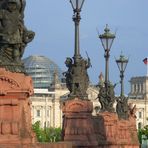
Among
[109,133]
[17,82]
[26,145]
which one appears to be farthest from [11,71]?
[109,133]

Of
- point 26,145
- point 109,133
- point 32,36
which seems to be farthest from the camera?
point 109,133

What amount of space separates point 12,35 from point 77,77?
9746 millimetres

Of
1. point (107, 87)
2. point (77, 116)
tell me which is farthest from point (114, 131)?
point (77, 116)

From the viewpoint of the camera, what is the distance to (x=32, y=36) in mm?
18078

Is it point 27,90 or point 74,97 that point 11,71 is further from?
point 74,97

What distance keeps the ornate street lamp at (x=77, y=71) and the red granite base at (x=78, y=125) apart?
84 cm

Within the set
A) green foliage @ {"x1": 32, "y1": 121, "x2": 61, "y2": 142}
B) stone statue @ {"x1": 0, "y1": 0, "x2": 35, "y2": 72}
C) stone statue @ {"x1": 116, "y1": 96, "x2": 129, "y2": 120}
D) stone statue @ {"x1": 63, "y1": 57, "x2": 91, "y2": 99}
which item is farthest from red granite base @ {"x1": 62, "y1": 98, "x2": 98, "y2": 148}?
green foliage @ {"x1": 32, "y1": 121, "x2": 61, "y2": 142}

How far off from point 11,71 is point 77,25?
387 inches

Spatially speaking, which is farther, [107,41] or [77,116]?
[107,41]

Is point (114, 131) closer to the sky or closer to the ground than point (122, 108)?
closer to the ground

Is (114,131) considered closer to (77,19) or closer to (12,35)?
(77,19)

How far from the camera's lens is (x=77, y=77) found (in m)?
26.6

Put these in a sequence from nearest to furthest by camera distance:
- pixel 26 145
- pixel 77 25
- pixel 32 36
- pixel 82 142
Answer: pixel 26 145
pixel 32 36
pixel 82 142
pixel 77 25

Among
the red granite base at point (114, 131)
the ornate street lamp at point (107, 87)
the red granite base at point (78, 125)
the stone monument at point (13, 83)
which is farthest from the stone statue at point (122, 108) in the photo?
the stone monument at point (13, 83)
